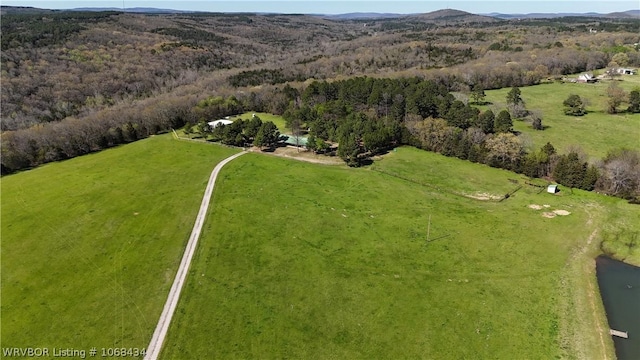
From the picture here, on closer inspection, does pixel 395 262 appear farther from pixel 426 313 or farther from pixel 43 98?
pixel 43 98

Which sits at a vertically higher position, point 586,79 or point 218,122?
point 586,79

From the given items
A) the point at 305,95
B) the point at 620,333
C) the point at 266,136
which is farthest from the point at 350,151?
the point at 620,333

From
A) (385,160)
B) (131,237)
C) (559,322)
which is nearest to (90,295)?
(131,237)

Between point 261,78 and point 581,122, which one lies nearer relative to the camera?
point 581,122

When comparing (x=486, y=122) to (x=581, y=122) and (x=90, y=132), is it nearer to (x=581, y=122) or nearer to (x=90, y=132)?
(x=581, y=122)

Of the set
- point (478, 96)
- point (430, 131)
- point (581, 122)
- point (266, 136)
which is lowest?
point (266, 136)

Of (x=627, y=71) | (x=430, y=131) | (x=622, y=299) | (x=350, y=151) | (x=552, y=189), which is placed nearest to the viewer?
(x=622, y=299)

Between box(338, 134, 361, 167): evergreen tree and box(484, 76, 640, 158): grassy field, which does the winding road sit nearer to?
box(338, 134, 361, 167): evergreen tree
